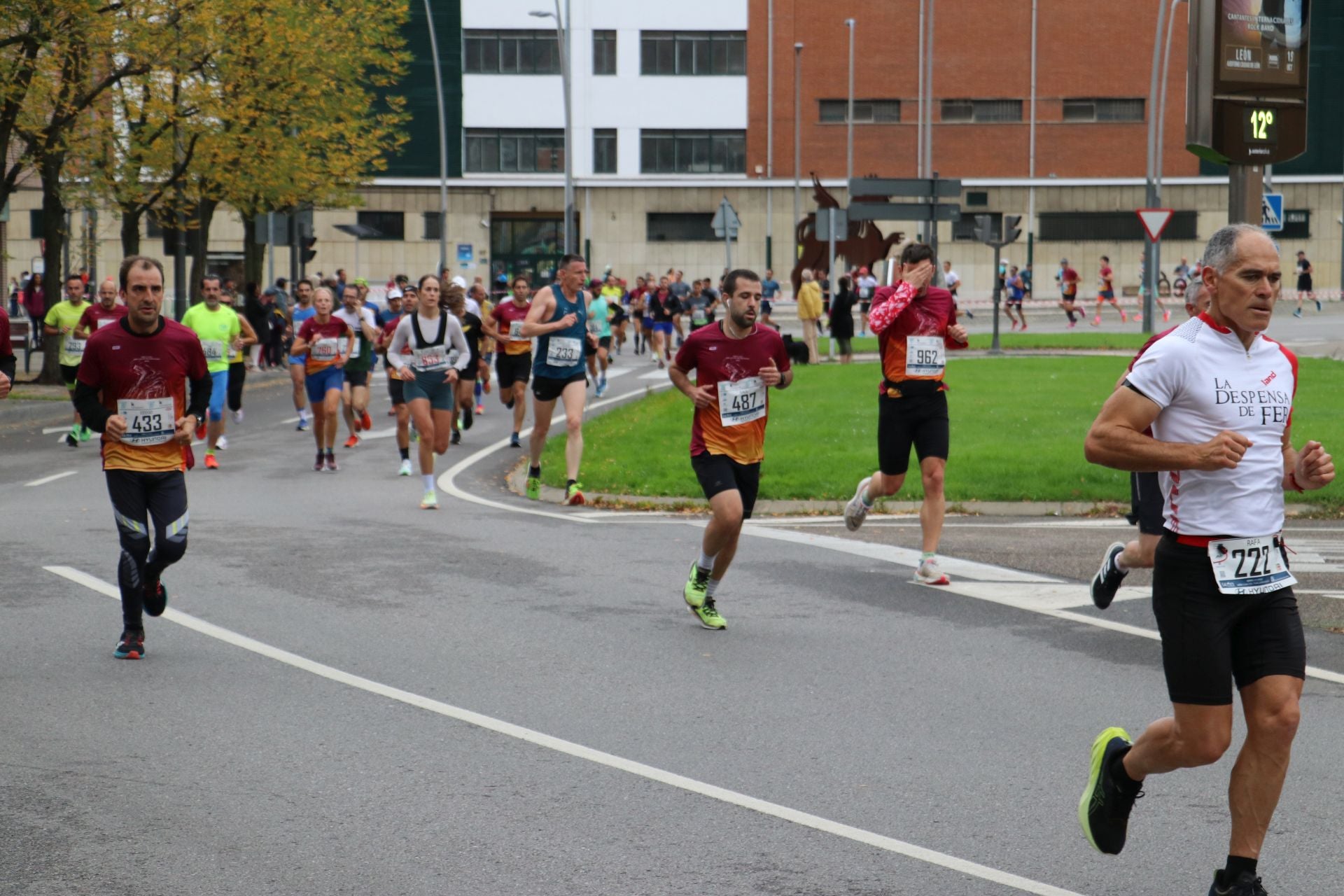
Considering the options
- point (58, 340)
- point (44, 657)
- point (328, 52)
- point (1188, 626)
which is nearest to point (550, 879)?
→ point (1188, 626)

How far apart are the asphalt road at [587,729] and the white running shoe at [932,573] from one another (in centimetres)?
12

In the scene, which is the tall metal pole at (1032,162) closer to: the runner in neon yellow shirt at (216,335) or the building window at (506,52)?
the building window at (506,52)

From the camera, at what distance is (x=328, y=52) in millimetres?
36312

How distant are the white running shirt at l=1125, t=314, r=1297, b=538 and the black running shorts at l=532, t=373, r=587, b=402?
1084cm

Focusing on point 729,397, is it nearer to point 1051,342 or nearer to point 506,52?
point 1051,342

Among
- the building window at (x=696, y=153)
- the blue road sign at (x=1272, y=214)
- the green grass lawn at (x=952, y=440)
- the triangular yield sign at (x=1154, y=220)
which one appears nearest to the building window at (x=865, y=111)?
the building window at (x=696, y=153)

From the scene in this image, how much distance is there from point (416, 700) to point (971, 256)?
6094 centimetres

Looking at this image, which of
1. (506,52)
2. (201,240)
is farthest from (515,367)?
(506,52)

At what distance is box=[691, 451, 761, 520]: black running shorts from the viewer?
936 cm

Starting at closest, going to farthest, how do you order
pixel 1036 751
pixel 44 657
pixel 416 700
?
pixel 1036 751 < pixel 416 700 < pixel 44 657

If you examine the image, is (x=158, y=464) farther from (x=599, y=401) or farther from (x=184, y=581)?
(x=599, y=401)

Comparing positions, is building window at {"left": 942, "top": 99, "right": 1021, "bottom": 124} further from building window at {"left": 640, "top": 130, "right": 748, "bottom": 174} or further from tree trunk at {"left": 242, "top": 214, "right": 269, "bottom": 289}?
tree trunk at {"left": 242, "top": 214, "right": 269, "bottom": 289}

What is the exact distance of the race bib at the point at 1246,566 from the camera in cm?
475

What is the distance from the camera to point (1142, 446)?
15.6 feet
